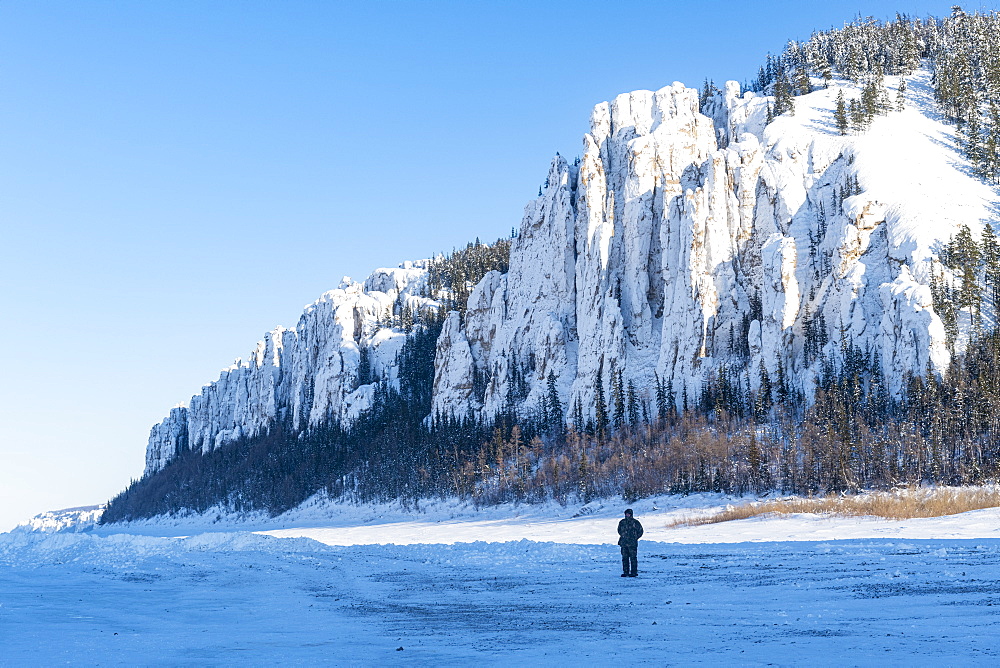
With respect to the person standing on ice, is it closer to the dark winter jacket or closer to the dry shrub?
the dark winter jacket

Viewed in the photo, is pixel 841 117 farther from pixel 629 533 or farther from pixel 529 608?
pixel 529 608

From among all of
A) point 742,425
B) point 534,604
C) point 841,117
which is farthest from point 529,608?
point 841,117

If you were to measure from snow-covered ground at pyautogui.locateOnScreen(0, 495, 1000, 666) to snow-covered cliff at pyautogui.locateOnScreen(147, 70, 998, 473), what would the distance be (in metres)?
66.3

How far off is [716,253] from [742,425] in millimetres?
33588

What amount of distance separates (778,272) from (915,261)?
1597cm

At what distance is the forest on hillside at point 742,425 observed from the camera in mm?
66625

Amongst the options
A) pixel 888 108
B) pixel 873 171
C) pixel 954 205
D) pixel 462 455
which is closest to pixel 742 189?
pixel 873 171

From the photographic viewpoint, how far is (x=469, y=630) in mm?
13117

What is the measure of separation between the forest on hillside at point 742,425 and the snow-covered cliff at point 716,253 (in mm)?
2779

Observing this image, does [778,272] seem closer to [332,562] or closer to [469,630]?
[332,562]

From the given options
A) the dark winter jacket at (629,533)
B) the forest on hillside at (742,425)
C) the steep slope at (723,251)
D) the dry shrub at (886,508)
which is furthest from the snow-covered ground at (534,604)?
the steep slope at (723,251)

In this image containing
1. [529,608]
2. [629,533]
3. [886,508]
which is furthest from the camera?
[886,508]

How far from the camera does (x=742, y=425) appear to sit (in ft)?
281

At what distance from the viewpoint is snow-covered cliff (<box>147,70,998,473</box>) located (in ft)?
306
